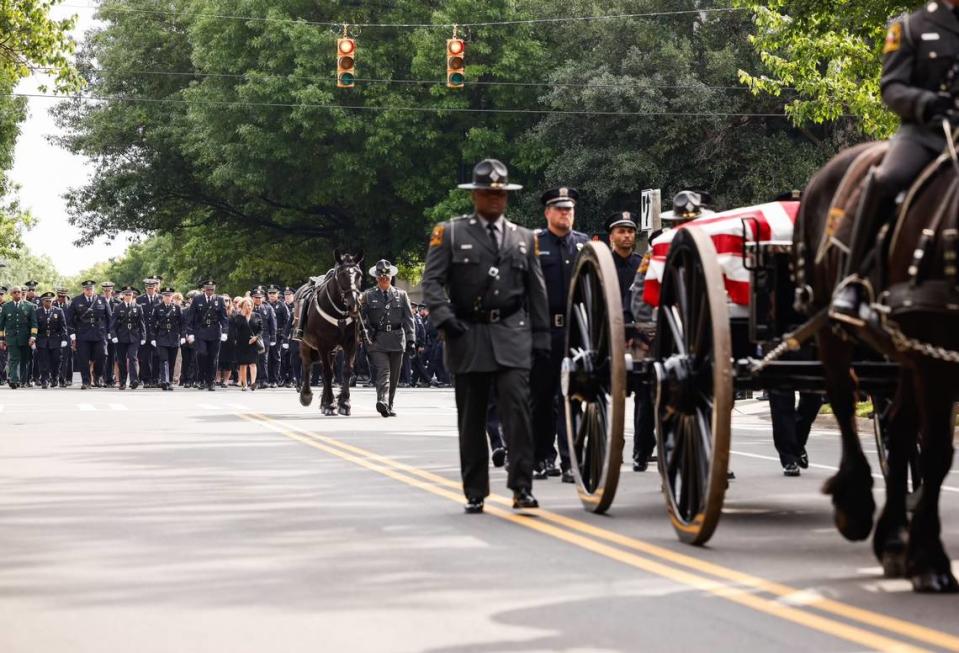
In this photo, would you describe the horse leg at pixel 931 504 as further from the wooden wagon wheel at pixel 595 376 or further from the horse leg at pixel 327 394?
the horse leg at pixel 327 394

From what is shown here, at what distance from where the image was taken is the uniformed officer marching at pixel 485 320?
435 inches

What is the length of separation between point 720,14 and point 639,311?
118 feet

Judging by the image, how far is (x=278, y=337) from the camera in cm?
4078

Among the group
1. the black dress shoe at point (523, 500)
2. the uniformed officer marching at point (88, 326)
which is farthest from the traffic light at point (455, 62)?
the black dress shoe at point (523, 500)

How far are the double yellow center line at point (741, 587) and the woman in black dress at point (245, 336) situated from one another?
85.7 feet

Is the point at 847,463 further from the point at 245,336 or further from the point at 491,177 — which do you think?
Result: the point at 245,336

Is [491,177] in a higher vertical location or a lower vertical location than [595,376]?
higher

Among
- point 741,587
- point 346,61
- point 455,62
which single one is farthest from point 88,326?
point 741,587

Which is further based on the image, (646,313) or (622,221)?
(622,221)

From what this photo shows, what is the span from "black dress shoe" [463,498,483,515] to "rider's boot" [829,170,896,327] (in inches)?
143

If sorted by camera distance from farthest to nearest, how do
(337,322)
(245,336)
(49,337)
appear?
1. (49,337)
2. (245,336)
3. (337,322)

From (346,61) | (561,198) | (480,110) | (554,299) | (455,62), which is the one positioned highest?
(480,110)

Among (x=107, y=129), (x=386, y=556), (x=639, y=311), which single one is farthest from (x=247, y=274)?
(x=386, y=556)

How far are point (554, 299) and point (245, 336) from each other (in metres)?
25.5
